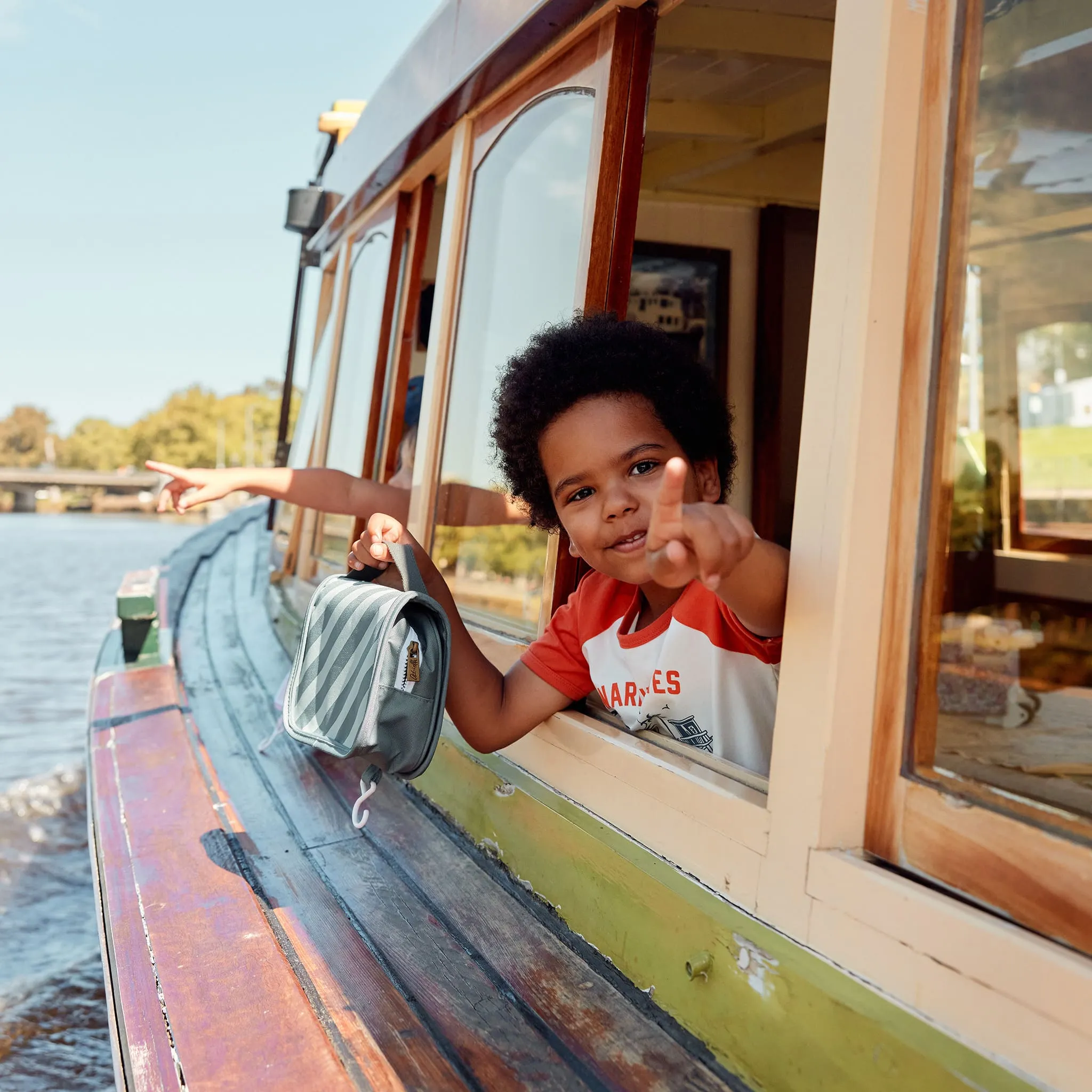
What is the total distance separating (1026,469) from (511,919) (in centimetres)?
340

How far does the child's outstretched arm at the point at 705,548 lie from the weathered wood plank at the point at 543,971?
0.62 metres

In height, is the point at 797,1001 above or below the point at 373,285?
below

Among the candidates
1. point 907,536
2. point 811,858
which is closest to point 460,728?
point 811,858

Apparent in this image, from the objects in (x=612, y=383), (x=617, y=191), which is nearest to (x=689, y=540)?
(x=612, y=383)

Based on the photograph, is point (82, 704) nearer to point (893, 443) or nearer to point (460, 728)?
point (460, 728)

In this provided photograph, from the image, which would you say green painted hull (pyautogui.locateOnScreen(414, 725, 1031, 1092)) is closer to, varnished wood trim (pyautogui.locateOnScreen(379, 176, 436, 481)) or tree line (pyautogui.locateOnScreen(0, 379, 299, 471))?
varnished wood trim (pyautogui.locateOnScreen(379, 176, 436, 481))

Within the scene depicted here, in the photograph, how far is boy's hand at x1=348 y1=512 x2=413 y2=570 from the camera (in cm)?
197

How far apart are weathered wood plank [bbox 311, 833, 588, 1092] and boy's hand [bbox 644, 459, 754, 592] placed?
26.5 inches

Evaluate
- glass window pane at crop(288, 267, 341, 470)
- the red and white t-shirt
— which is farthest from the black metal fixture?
the red and white t-shirt

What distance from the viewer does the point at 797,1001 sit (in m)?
1.17

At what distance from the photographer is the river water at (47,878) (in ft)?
9.13

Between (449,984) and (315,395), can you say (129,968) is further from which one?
(315,395)

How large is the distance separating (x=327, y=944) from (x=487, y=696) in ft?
1.71

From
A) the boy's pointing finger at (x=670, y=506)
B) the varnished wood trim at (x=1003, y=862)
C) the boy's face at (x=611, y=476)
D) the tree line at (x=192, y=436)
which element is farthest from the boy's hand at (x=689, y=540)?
the tree line at (x=192, y=436)
